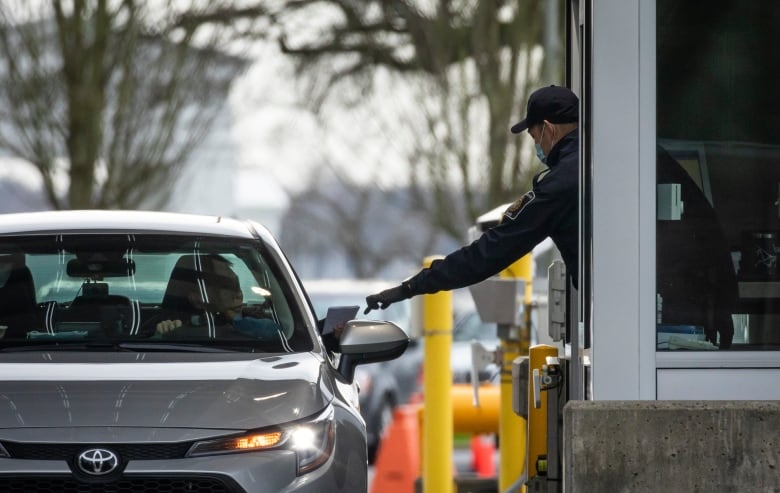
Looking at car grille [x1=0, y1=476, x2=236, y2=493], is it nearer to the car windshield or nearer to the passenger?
the car windshield

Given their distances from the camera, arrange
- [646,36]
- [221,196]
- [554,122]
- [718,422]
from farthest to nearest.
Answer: [221,196] → [554,122] → [646,36] → [718,422]

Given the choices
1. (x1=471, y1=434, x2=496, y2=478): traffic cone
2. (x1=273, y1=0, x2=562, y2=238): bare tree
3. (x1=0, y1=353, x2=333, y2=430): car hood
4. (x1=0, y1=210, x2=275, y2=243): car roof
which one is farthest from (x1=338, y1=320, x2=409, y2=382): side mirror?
(x1=273, y1=0, x2=562, y2=238): bare tree

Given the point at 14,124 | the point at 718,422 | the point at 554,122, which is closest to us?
the point at 718,422

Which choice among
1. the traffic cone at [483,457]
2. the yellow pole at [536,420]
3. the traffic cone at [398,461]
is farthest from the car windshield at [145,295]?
the traffic cone at [483,457]

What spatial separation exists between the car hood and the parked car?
12.0 meters

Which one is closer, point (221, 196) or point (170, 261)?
point (170, 261)

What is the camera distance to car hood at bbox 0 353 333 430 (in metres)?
5.32

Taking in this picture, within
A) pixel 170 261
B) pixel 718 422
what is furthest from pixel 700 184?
pixel 170 261

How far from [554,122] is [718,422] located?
1.73 metres

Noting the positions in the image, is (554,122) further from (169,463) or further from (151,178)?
(151,178)

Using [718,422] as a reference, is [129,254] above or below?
above

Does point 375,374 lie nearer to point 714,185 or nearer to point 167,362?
point 167,362

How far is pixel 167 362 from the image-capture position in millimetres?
5863

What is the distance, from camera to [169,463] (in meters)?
5.23
